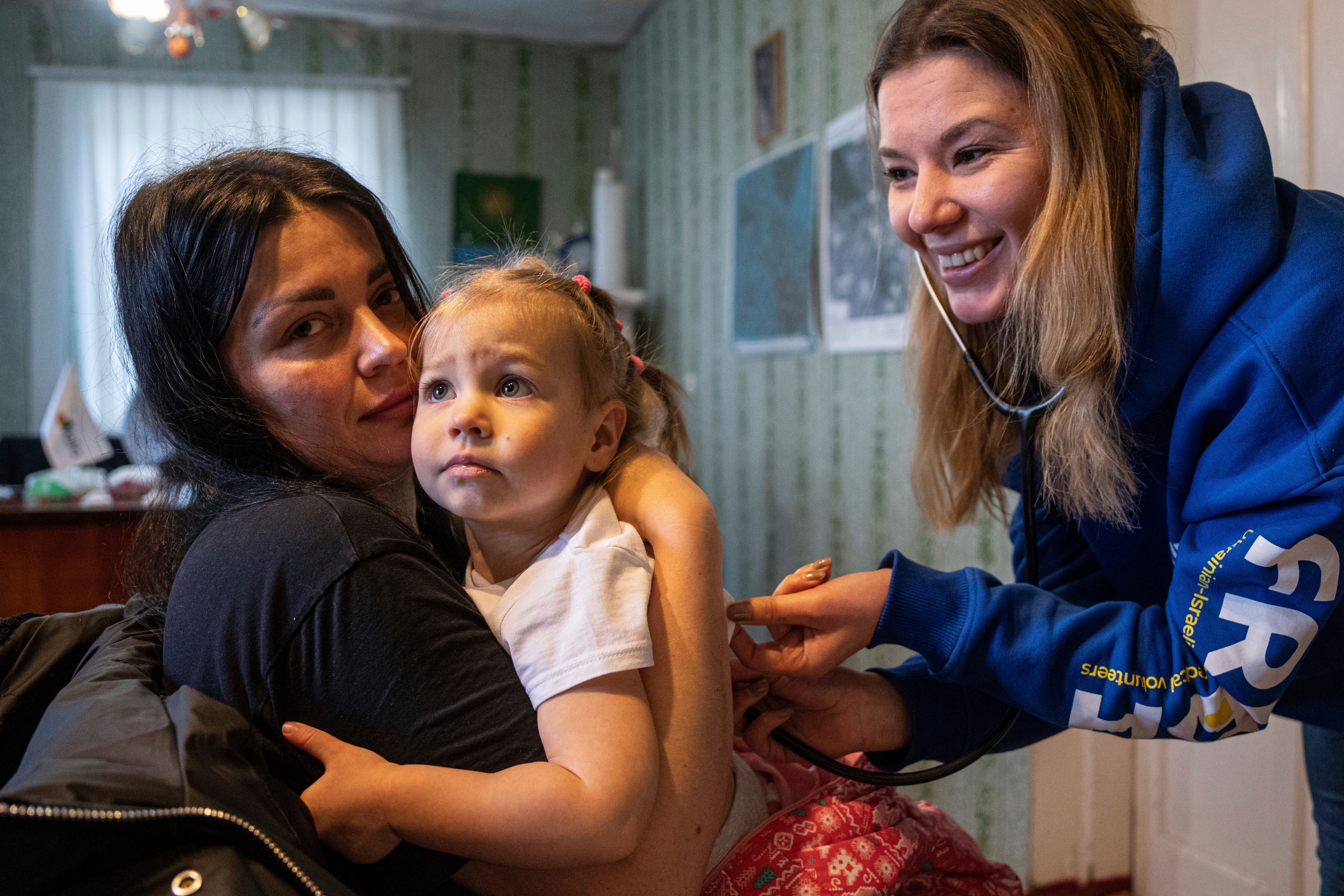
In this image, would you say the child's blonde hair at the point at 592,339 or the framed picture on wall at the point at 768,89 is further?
the framed picture on wall at the point at 768,89

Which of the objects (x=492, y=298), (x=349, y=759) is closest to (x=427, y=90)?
(x=492, y=298)

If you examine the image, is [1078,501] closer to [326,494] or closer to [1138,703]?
[1138,703]

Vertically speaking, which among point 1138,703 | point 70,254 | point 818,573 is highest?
point 70,254

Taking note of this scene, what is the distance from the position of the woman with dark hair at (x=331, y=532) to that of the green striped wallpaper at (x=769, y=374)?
68 cm

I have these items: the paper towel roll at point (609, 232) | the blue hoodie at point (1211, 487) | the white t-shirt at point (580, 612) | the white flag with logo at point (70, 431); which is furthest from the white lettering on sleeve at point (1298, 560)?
the paper towel roll at point (609, 232)

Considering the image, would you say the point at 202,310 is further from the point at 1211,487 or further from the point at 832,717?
the point at 1211,487

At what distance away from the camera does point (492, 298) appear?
35.3 inches

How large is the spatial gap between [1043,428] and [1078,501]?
0.09 meters

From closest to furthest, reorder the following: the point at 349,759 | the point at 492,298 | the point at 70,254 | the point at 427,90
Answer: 1. the point at 349,759
2. the point at 492,298
3. the point at 70,254
4. the point at 427,90

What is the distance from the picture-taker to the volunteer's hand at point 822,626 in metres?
0.97

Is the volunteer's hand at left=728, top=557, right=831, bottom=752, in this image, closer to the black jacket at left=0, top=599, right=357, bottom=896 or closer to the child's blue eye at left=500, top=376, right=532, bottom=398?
the child's blue eye at left=500, top=376, right=532, bottom=398

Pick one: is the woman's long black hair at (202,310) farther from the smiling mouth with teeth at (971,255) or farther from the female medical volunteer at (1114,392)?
the smiling mouth with teeth at (971,255)

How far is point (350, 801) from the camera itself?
699mm

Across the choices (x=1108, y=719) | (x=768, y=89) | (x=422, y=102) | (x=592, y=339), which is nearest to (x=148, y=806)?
(x=592, y=339)
